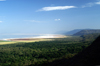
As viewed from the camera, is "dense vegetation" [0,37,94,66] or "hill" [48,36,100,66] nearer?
"hill" [48,36,100,66]

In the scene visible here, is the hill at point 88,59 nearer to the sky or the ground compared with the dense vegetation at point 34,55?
nearer to the sky

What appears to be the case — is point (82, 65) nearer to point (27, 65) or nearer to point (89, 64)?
point (89, 64)

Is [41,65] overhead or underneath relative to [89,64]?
underneath

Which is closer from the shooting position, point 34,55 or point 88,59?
point 88,59

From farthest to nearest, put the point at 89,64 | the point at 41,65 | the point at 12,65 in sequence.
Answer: the point at 12,65
the point at 41,65
the point at 89,64

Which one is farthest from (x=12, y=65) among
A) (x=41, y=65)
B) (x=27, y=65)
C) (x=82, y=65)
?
(x=82, y=65)

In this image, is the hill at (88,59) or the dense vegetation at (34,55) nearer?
the hill at (88,59)

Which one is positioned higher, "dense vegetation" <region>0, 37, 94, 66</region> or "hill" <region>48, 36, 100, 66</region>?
"hill" <region>48, 36, 100, 66</region>

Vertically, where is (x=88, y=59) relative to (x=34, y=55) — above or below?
above

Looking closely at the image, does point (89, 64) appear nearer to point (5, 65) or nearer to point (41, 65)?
point (41, 65)

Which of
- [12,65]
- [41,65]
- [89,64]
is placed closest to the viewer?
[89,64]

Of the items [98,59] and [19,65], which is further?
[19,65]
